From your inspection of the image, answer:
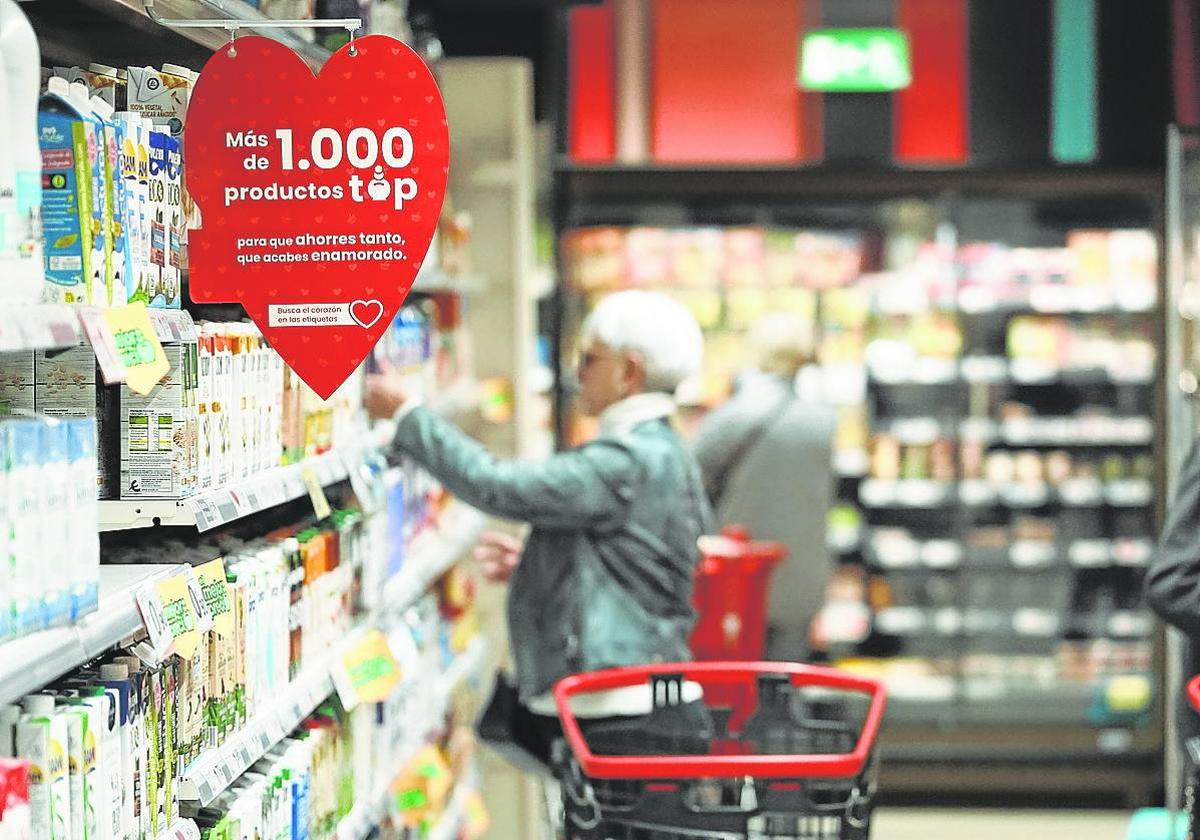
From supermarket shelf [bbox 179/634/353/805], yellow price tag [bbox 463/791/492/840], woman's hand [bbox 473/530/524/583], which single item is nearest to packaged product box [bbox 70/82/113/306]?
supermarket shelf [bbox 179/634/353/805]

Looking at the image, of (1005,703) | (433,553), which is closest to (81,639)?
(433,553)

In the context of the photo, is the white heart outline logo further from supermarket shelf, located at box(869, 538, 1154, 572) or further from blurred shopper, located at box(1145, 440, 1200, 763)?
supermarket shelf, located at box(869, 538, 1154, 572)

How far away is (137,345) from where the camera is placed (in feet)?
7.71

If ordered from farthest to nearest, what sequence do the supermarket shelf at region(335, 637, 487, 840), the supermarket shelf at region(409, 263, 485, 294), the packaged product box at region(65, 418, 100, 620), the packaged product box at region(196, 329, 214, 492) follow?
the supermarket shelf at region(409, 263, 485, 294)
the supermarket shelf at region(335, 637, 487, 840)
the packaged product box at region(196, 329, 214, 492)
the packaged product box at region(65, 418, 100, 620)

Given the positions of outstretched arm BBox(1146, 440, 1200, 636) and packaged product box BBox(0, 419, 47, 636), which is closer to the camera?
packaged product box BBox(0, 419, 47, 636)

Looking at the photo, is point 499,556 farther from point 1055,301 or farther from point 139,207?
point 1055,301

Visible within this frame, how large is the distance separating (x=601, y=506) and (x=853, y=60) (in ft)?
14.1

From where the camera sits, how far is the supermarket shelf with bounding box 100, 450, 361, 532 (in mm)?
2545

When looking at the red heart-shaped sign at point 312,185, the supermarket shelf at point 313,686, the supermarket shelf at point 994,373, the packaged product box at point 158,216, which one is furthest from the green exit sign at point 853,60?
the packaged product box at point 158,216

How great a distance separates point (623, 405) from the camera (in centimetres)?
416

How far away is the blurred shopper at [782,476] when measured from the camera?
21.5ft

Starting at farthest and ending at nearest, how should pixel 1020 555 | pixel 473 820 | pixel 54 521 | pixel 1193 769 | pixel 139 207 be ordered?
pixel 1020 555
pixel 473 820
pixel 1193 769
pixel 139 207
pixel 54 521

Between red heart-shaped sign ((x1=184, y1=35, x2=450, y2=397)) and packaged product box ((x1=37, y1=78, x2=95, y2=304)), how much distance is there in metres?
0.31

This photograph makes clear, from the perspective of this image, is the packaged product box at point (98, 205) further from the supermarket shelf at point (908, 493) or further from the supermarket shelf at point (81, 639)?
the supermarket shelf at point (908, 493)
